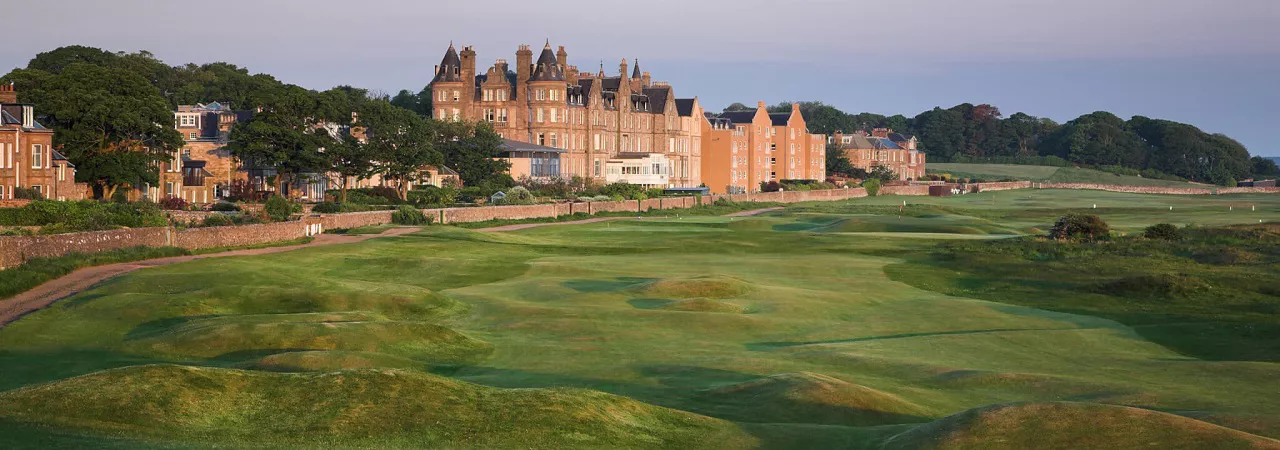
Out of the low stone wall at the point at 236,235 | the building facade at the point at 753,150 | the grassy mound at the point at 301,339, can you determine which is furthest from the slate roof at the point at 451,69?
the grassy mound at the point at 301,339

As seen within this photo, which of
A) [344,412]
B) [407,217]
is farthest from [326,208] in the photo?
[344,412]

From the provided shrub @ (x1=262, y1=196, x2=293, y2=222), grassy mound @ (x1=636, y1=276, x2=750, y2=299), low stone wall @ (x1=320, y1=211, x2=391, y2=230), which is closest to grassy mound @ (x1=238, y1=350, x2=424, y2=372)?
grassy mound @ (x1=636, y1=276, x2=750, y2=299)

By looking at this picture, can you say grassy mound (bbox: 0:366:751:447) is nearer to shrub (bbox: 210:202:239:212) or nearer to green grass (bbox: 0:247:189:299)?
green grass (bbox: 0:247:189:299)

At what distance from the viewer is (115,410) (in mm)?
18422

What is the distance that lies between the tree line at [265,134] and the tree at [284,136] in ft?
0.26

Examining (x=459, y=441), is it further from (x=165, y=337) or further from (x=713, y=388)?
(x=165, y=337)

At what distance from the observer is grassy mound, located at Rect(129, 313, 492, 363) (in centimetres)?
2778

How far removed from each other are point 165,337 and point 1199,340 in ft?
93.2

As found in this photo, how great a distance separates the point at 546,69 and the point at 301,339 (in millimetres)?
109580

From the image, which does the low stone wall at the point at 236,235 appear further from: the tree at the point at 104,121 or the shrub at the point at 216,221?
the tree at the point at 104,121

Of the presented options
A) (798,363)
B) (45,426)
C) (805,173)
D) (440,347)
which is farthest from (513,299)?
(805,173)

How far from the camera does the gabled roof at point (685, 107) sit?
168 meters

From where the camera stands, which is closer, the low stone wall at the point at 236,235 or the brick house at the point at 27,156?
the low stone wall at the point at 236,235

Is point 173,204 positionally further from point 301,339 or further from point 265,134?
point 301,339
